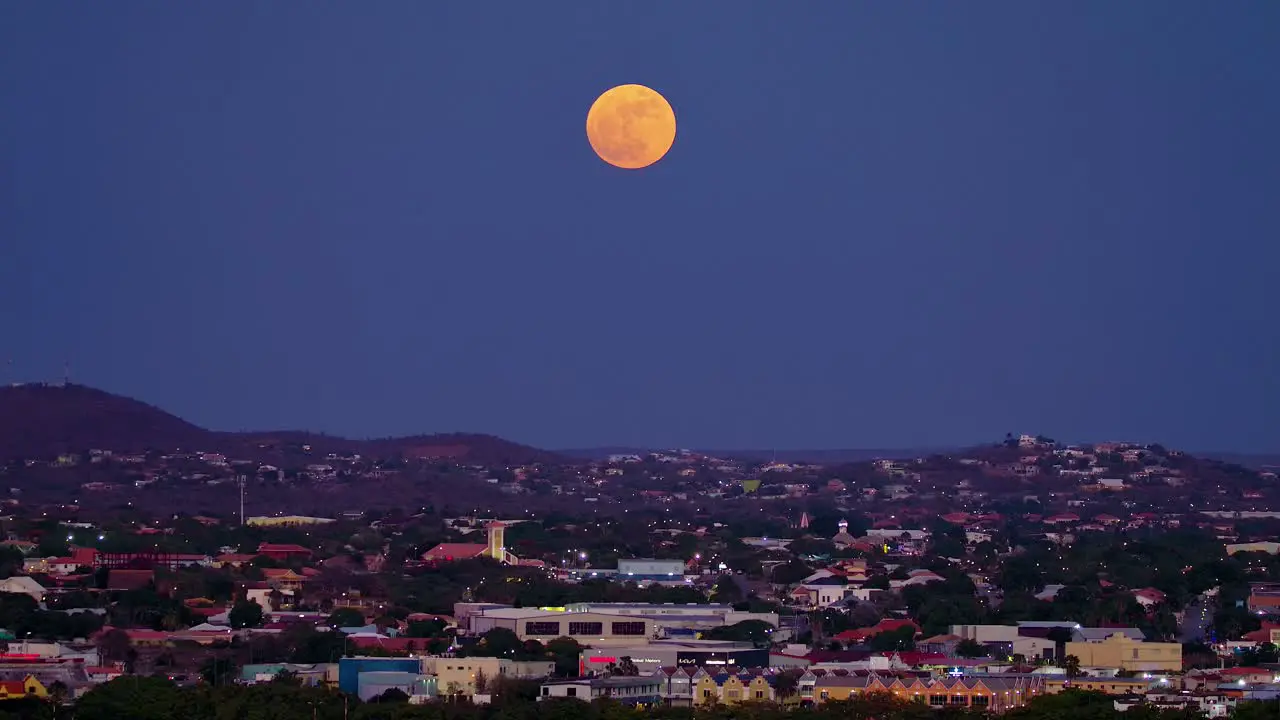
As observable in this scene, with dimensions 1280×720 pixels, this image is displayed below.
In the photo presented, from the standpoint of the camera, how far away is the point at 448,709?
4506 centimetres

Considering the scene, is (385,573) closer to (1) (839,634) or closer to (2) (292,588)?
(2) (292,588)

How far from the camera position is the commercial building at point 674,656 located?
53.9 metres

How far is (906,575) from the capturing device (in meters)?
82.9

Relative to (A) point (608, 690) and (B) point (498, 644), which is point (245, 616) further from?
(A) point (608, 690)

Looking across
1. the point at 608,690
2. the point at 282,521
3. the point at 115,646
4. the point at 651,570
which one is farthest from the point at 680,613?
the point at 282,521

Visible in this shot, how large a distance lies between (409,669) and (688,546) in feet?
155

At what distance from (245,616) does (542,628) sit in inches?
295

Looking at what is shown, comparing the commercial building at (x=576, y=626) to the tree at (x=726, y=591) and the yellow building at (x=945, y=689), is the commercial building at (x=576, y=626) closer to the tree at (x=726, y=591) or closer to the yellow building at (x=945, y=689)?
the yellow building at (x=945, y=689)

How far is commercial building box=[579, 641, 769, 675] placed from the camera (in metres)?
53.9

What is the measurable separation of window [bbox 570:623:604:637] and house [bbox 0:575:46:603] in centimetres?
1482

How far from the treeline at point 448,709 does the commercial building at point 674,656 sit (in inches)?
282

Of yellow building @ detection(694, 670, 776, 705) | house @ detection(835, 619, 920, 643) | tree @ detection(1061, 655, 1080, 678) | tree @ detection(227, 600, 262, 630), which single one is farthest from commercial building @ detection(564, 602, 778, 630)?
yellow building @ detection(694, 670, 776, 705)

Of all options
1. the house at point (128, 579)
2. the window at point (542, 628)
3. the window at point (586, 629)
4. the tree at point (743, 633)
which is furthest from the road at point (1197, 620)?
the house at point (128, 579)

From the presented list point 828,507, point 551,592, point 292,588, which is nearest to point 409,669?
point 551,592
